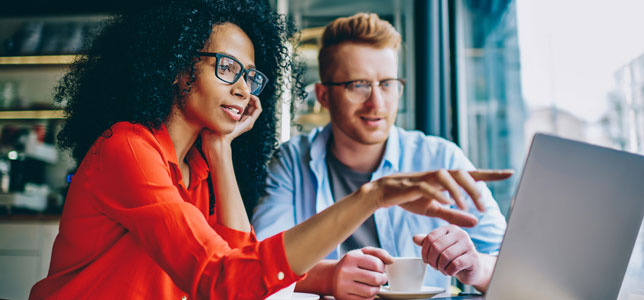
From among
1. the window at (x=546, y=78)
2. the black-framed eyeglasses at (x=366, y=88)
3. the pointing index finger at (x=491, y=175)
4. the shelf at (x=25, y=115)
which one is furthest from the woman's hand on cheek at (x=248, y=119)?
the shelf at (x=25, y=115)

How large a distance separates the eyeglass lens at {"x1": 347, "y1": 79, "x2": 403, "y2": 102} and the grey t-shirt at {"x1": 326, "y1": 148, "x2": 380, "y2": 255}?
253mm

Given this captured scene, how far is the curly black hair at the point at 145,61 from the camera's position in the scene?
3.69 feet

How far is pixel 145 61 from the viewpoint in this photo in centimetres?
114

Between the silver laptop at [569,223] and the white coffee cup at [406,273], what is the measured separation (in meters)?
0.32

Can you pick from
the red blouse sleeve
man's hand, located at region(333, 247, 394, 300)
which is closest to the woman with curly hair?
the red blouse sleeve

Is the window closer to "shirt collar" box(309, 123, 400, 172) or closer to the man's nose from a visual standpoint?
"shirt collar" box(309, 123, 400, 172)

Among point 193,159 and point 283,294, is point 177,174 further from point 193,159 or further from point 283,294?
point 283,294

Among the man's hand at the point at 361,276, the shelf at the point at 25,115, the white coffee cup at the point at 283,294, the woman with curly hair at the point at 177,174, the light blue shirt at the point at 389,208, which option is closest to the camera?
the woman with curly hair at the point at 177,174

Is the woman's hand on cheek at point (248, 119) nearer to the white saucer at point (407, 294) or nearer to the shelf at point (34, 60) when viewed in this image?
the white saucer at point (407, 294)

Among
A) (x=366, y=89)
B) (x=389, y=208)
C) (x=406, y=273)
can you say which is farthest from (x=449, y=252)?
(x=366, y=89)

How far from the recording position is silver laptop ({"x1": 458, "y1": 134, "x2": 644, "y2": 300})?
2.18 feet

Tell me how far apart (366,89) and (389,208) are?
1.41 feet

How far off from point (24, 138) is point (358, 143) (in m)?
2.84

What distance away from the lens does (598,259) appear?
0.77m
